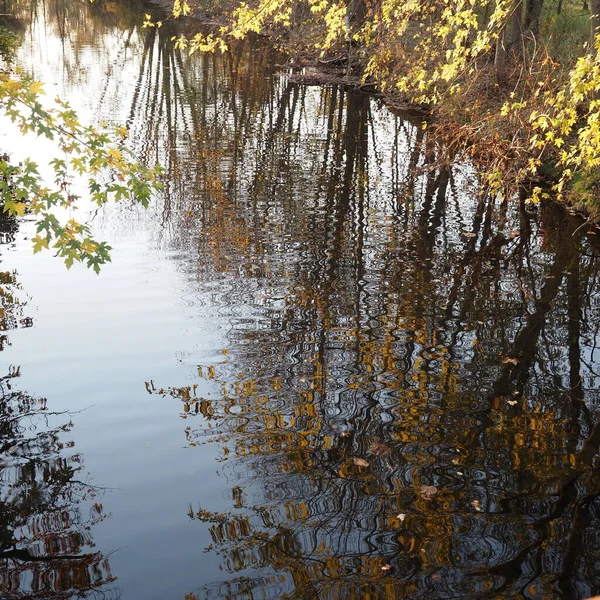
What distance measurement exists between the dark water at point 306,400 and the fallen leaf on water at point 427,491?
2 centimetres

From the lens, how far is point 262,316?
387 inches

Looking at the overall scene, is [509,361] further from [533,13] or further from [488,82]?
[533,13]

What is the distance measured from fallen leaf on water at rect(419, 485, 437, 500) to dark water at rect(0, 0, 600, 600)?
0.7 inches

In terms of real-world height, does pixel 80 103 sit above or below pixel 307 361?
above

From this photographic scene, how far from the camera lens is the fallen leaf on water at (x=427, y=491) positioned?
6.31 m

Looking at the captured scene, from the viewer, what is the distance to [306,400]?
7840 millimetres

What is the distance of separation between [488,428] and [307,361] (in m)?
2.29

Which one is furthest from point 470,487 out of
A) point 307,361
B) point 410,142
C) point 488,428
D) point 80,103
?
point 80,103

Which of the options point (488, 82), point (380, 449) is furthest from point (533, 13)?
point (380, 449)

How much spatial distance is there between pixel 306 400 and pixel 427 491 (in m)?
1.89

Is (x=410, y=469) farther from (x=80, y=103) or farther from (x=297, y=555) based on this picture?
(x=80, y=103)

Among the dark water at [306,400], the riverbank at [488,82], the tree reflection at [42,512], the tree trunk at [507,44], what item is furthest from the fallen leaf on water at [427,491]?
the tree trunk at [507,44]

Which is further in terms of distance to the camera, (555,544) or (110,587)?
(555,544)

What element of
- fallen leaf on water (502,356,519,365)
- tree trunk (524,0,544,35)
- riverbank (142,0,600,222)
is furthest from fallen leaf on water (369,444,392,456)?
tree trunk (524,0,544,35)
